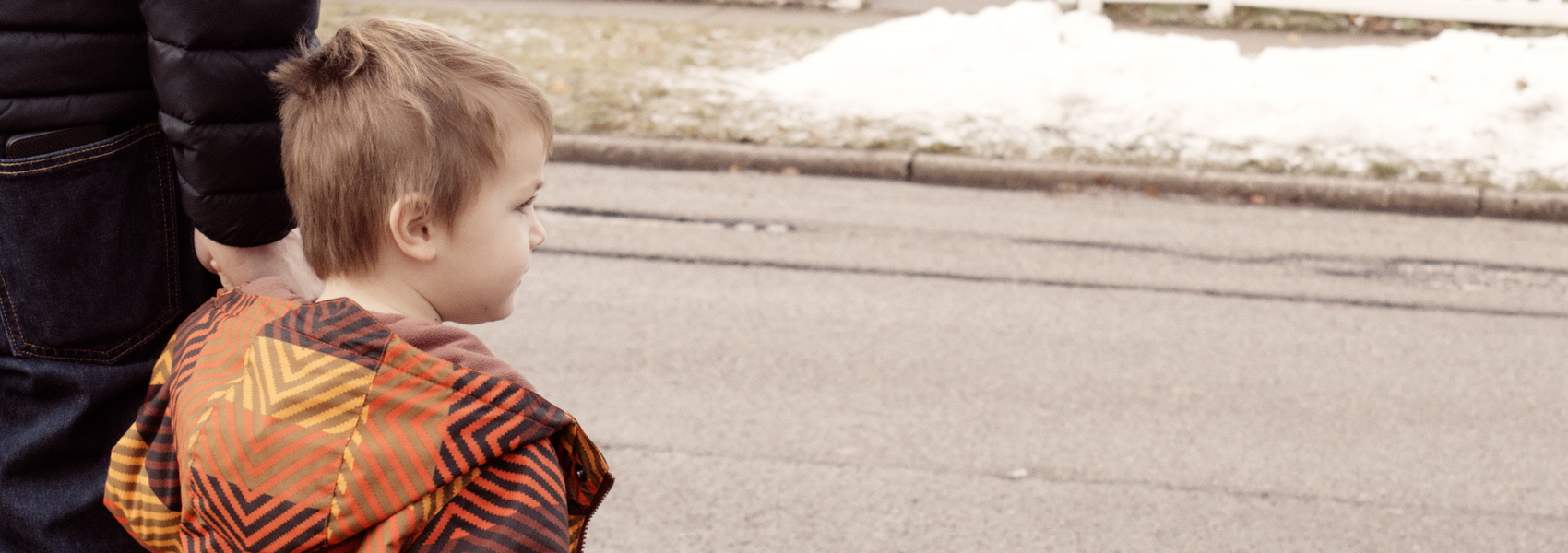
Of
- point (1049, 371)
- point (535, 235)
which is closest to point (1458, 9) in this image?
point (1049, 371)

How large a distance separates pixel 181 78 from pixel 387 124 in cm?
33

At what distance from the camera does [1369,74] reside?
7969mm

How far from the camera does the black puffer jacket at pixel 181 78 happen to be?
5.13 ft

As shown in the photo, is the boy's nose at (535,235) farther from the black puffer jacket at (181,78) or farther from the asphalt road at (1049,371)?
the asphalt road at (1049,371)

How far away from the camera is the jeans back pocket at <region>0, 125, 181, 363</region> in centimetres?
161

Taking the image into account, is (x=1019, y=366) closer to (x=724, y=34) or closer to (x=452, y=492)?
(x=452, y=492)

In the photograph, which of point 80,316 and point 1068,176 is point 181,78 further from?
point 1068,176

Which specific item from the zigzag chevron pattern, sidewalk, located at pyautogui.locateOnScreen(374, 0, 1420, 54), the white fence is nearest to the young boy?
the zigzag chevron pattern

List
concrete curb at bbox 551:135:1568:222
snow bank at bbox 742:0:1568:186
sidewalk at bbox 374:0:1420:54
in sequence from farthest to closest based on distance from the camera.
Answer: sidewalk at bbox 374:0:1420:54
snow bank at bbox 742:0:1568:186
concrete curb at bbox 551:135:1568:222

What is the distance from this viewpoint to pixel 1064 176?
6.58 metres

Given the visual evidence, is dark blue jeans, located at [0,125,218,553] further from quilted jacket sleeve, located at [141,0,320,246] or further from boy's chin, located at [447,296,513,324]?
boy's chin, located at [447,296,513,324]

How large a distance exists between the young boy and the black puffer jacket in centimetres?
A: 8

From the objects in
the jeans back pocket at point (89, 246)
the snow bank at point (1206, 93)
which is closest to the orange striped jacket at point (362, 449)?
the jeans back pocket at point (89, 246)

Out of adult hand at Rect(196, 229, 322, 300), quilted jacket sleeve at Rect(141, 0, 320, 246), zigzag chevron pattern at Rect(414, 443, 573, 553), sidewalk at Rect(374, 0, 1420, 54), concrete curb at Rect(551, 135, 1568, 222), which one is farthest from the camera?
sidewalk at Rect(374, 0, 1420, 54)
